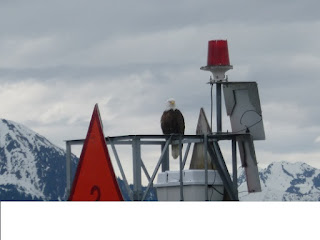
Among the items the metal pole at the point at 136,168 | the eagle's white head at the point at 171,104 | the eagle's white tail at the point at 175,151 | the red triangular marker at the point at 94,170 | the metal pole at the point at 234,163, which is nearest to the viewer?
the red triangular marker at the point at 94,170

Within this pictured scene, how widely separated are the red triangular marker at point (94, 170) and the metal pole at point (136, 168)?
1662 millimetres

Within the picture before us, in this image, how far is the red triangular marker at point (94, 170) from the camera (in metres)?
48.8

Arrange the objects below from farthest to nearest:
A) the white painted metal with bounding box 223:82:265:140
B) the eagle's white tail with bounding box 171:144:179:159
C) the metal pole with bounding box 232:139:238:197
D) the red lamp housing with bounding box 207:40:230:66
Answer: the eagle's white tail with bounding box 171:144:179:159 → the red lamp housing with bounding box 207:40:230:66 → the metal pole with bounding box 232:139:238:197 → the white painted metal with bounding box 223:82:265:140

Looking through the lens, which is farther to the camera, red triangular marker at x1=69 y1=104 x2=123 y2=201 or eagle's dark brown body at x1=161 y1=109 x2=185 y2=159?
eagle's dark brown body at x1=161 y1=109 x2=185 y2=159

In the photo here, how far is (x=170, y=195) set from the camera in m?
53.1

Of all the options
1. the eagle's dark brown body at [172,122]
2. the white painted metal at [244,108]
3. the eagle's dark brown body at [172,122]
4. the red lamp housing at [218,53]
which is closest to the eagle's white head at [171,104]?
the eagle's dark brown body at [172,122]

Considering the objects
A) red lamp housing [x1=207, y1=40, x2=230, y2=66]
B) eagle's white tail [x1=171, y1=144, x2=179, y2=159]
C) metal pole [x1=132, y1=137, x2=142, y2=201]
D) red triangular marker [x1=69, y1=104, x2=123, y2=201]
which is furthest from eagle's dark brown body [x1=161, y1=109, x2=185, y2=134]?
red triangular marker [x1=69, y1=104, x2=123, y2=201]

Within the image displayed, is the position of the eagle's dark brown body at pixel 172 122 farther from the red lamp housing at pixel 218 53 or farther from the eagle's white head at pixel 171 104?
the red lamp housing at pixel 218 53

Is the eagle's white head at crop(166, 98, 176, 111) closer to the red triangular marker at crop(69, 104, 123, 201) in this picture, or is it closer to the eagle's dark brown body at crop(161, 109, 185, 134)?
the eagle's dark brown body at crop(161, 109, 185, 134)

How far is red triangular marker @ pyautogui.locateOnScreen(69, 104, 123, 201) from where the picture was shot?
48844mm

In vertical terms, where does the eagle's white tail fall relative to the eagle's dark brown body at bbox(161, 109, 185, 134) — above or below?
below

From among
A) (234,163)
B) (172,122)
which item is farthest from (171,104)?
(234,163)

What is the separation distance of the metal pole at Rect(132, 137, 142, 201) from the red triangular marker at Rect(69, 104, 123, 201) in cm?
166
